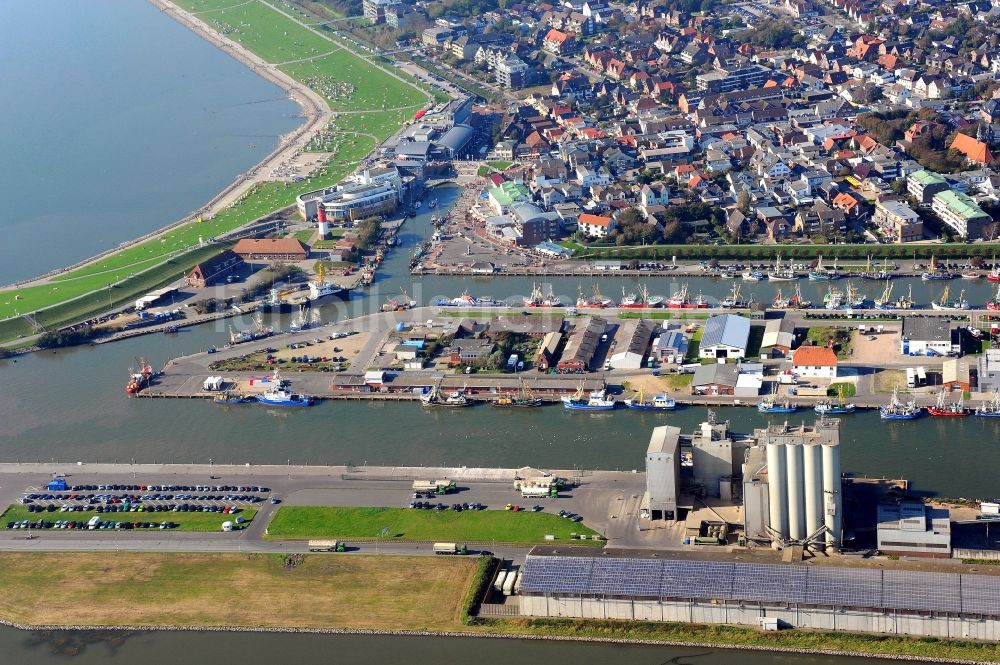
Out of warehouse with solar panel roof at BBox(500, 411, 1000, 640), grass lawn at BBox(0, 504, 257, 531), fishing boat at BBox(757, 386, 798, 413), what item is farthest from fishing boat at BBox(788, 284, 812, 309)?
grass lawn at BBox(0, 504, 257, 531)

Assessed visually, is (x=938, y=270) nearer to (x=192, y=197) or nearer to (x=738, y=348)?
(x=738, y=348)

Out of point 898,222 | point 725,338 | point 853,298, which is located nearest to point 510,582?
point 725,338

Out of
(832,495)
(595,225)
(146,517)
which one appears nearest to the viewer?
(832,495)

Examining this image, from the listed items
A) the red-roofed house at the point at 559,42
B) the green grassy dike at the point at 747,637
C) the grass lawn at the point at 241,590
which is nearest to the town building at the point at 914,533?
the green grassy dike at the point at 747,637

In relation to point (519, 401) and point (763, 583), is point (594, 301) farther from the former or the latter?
point (763, 583)

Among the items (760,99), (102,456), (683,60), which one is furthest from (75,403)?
(683,60)

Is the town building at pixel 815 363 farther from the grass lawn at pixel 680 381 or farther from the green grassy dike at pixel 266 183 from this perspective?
the green grassy dike at pixel 266 183
